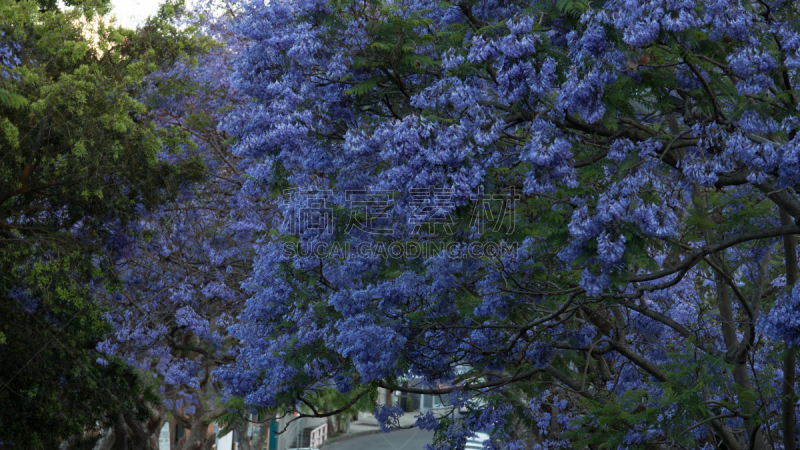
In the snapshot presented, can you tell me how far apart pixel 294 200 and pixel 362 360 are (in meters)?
1.54

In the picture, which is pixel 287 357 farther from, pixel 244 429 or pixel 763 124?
pixel 244 429

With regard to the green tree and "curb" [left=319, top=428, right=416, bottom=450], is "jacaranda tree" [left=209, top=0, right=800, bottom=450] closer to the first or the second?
the green tree

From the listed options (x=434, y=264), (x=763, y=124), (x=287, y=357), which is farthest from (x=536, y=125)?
(x=287, y=357)

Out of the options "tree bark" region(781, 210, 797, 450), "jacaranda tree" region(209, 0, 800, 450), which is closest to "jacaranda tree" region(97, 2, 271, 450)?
"jacaranda tree" region(209, 0, 800, 450)

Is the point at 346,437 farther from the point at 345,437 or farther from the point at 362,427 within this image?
the point at 362,427

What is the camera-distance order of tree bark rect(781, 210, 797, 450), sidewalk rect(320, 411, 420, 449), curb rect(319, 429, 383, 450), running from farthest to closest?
sidewalk rect(320, 411, 420, 449)
curb rect(319, 429, 383, 450)
tree bark rect(781, 210, 797, 450)

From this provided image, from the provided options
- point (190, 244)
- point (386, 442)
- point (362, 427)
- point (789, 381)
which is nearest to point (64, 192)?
point (190, 244)

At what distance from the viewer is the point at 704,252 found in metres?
5.57

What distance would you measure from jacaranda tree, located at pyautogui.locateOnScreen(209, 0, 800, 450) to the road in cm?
2346

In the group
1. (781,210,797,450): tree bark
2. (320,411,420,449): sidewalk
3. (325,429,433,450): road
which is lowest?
(781,210,797,450): tree bark

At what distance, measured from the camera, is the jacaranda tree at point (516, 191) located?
492cm

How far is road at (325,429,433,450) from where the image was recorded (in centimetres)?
3209

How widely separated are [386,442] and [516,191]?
2813cm

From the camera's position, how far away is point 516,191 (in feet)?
21.6
